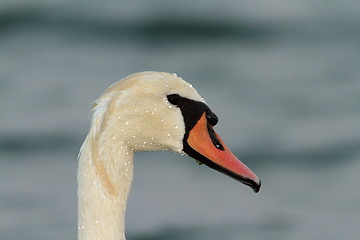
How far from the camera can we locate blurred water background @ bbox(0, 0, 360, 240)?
416 inches

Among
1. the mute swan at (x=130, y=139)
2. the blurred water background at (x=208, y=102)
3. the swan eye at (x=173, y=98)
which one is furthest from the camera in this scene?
the blurred water background at (x=208, y=102)

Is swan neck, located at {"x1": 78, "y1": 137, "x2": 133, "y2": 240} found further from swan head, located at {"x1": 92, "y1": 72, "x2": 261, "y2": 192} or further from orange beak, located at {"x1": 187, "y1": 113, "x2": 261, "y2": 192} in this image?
orange beak, located at {"x1": 187, "y1": 113, "x2": 261, "y2": 192}

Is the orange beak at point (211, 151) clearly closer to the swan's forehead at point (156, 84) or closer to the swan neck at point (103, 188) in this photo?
the swan's forehead at point (156, 84)

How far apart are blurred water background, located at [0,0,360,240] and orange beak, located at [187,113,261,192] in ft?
14.0

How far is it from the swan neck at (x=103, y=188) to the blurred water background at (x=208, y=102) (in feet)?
14.0

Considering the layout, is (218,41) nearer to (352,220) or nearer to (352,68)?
(352,68)

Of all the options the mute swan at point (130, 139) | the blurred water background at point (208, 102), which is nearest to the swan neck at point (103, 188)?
the mute swan at point (130, 139)

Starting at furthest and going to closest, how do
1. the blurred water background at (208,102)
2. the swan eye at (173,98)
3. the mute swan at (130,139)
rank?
the blurred water background at (208,102)
the swan eye at (173,98)
the mute swan at (130,139)

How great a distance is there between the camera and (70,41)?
1362cm

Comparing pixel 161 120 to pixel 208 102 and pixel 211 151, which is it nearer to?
pixel 211 151

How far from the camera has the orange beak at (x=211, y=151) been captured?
19.5 feet

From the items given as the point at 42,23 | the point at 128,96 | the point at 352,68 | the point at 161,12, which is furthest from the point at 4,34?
the point at 128,96

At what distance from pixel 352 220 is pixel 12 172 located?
10.2 feet

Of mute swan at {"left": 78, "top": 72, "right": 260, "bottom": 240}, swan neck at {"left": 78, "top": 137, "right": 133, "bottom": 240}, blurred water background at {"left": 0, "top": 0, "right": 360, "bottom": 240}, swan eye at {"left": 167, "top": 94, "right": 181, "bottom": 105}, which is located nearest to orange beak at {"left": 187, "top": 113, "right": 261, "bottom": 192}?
mute swan at {"left": 78, "top": 72, "right": 260, "bottom": 240}
